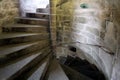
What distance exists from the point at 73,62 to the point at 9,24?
1.90 meters

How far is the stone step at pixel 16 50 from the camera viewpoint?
283cm

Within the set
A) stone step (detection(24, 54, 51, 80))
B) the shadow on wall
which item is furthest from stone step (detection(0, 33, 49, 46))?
the shadow on wall

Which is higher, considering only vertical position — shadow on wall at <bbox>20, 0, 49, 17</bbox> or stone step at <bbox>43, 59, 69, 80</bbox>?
shadow on wall at <bbox>20, 0, 49, 17</bbox>

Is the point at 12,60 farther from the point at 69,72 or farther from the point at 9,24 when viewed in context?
the point at 9,24

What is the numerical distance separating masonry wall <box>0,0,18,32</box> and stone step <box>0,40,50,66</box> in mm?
976

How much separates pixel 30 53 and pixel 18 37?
1.45ft

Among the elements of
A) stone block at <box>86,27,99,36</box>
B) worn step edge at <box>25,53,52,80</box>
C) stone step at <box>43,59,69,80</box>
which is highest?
stone block at <box>86,27,99,36</box>

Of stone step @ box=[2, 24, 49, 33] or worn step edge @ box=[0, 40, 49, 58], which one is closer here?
worn step edge @ box=[0, 40, 49, 58]

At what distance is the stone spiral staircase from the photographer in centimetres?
274

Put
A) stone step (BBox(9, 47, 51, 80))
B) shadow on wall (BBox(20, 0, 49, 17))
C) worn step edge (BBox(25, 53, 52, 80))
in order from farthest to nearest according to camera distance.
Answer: shadow on wall (BBox(20, 0, 49, 17))
worn step edge (BBox(25, 53, 52, 80))
stone step (BBox(9, 47, 51, 80))

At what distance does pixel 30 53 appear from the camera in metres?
3.37

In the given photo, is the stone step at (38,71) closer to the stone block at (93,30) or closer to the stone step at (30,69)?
the stone step at (30,69)

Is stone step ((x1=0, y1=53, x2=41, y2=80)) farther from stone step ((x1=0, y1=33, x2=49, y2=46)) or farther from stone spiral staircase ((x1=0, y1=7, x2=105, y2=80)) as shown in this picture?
stone step ((x1=0, y1=33, x2=49, y2=46))

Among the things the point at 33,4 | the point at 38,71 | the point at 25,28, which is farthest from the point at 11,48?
the point at 33,4
